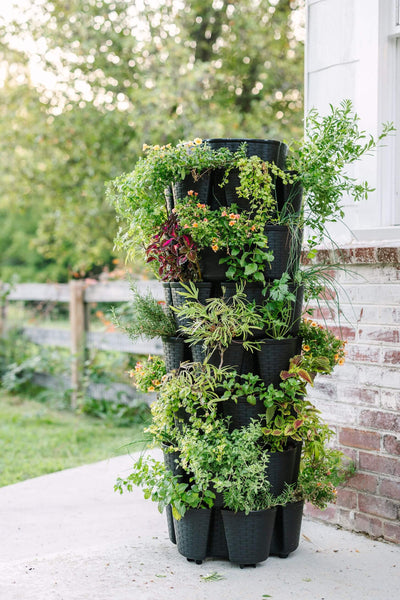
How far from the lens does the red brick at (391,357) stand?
2.77 m

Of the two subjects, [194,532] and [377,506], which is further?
[377,506]

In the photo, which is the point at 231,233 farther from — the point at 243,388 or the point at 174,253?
the point at 243,388

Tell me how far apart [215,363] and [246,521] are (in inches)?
25.2

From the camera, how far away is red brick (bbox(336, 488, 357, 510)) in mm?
2947

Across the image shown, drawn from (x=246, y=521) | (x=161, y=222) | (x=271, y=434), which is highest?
(x=161, y=222)

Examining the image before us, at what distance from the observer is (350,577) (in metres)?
2.48

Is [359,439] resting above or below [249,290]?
below

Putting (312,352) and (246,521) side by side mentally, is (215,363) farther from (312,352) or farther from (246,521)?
(246,521)

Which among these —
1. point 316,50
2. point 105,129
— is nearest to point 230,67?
point 105,129

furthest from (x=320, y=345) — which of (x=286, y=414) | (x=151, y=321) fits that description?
(x=151, y=321)

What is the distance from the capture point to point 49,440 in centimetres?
506

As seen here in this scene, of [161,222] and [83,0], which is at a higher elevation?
[83,0]

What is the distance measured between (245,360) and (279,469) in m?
0.47

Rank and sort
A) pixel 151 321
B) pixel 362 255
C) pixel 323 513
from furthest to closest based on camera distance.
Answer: pixel 323 513, pixel 362 255, pixel 151 321
